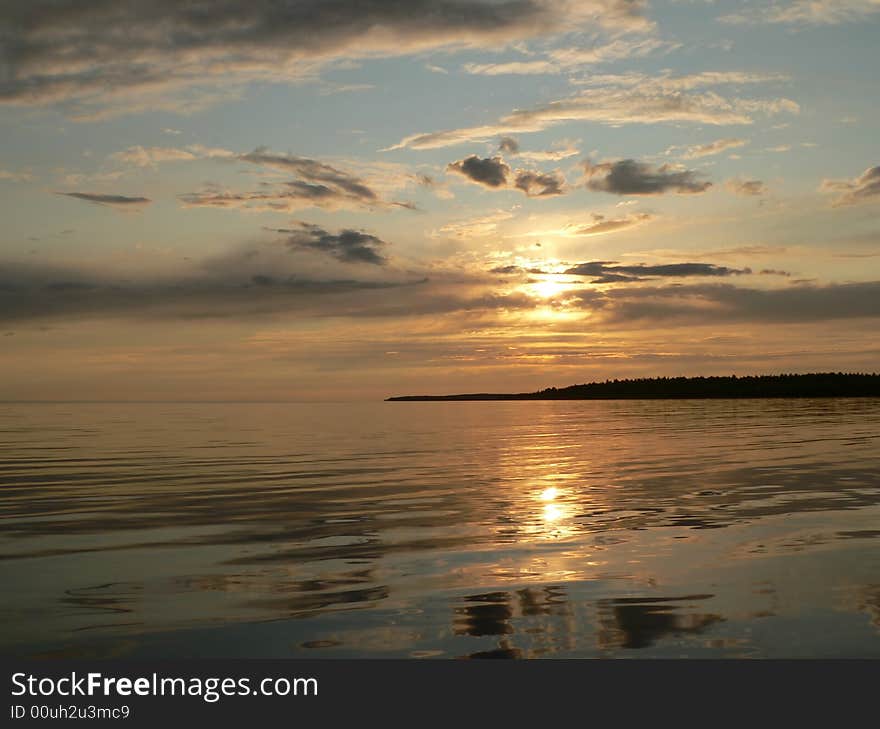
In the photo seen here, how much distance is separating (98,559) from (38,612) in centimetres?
405

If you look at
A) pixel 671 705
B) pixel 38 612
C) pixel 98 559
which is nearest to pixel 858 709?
pixel 671 705

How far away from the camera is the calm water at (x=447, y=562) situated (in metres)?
10.4

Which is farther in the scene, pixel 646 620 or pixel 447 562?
pixel 447 562

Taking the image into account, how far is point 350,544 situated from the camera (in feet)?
56.6

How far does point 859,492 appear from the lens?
79.2ft

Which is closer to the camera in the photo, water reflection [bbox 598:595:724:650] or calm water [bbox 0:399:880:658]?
water reflection [bbox 598:595:724:650]

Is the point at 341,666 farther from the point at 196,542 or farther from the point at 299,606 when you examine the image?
the point at 196,542

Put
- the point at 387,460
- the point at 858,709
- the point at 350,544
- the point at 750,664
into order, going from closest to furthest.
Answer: the point at 858,709 → the point at 750,664 → the point at 350,544 → the point at 387,460

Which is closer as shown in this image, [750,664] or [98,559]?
[750,664]

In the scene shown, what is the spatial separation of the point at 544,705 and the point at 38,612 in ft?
25.2

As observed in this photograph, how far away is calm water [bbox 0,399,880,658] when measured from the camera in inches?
409

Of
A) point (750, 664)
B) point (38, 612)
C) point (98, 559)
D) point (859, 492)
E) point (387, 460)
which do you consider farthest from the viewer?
A: point (387, 460)

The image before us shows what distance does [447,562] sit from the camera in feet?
49.9

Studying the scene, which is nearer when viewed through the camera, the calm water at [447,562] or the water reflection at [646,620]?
the water reflection at [646,620]
